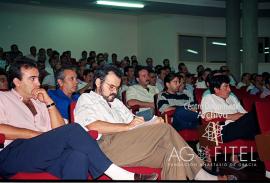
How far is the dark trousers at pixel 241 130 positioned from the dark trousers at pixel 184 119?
662 mm

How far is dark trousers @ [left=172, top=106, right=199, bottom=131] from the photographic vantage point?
3863 mm

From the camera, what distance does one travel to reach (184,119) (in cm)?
389

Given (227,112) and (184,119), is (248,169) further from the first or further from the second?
(184,119)

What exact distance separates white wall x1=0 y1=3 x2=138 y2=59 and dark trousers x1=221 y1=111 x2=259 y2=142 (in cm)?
718

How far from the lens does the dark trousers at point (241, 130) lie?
319 centimetres

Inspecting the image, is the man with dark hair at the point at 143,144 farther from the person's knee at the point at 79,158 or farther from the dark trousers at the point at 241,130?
the dark trousers at the point at 241,130

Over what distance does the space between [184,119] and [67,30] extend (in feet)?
22.3

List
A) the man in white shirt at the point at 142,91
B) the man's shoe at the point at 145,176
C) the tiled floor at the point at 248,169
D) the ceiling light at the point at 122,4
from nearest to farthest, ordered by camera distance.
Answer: the man's shoe at the point at 145,176
the tiled floor at the point at 248,169
the man in white shirt at the point at 142,91
the ceiling light at the point at 122,4

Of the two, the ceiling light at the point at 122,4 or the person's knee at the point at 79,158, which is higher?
the ceiling light at the point at 122,4

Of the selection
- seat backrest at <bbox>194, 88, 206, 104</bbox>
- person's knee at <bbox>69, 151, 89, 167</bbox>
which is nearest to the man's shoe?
person's knee at <bbox>69, 151, 89, 167</bbox>

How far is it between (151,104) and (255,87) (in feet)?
8.81

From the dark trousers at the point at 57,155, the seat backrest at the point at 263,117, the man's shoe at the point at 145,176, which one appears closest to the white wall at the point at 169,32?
the seat backrest at the point at 263,117

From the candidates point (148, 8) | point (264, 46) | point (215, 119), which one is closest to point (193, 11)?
point (148, 8)

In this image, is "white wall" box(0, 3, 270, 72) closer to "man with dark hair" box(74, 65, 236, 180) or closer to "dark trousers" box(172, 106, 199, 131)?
"dark trousers" box(172, 106, 199, 131)
